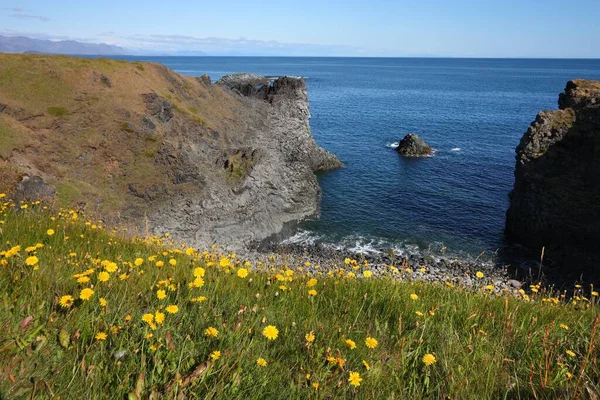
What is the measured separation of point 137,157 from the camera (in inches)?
1289

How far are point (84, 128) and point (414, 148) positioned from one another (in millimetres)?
45246

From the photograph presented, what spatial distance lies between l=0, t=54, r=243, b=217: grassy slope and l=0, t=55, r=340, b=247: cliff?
76mm

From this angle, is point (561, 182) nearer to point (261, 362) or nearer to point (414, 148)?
point (414, 148)

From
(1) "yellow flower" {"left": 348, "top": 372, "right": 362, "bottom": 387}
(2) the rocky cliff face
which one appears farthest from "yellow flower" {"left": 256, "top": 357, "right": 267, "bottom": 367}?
(2) the rocky cliff face

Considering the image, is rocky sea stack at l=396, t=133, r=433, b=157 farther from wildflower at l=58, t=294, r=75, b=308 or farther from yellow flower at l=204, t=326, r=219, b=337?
wildflower at l=58, t=294, r=75, b=308

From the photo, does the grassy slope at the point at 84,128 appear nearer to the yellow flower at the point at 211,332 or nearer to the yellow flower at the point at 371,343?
the yellow flower at the point at 211,332

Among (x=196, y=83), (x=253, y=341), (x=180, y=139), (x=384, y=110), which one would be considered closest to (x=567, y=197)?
(x=180, y=139)

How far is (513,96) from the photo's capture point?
128250 mm

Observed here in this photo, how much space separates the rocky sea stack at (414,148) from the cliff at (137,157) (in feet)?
76.1

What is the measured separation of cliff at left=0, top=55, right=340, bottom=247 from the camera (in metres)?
28.9

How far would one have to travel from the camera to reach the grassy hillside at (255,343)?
2775mm

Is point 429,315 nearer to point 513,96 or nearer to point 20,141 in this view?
point 20,141

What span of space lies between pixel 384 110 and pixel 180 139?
7160 cm


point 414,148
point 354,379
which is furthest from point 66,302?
point 414,148
